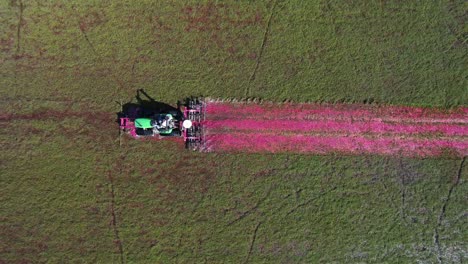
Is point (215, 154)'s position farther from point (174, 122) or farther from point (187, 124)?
point (174, 122)

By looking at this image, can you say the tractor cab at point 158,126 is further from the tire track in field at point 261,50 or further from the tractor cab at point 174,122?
the tire track in field at point 261,50

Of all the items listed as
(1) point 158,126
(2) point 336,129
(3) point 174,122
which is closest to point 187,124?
(3) point 174,122

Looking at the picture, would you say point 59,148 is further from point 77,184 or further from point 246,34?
point 246,34

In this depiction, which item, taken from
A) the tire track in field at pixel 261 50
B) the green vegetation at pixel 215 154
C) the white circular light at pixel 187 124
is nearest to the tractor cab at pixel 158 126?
the white circular light at pixel 187 124

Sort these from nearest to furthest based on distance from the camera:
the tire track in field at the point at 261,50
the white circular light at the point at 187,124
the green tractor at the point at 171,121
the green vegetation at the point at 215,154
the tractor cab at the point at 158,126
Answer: the tractor cab at the point at 158,126 < the white circular light at the point at 187,124 < the green tractor at the point at 171,121 < the green vegetation at the point at 215,154 < the tire track in field at the point at 261,50

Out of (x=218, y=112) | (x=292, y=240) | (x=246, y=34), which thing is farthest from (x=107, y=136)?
(x=292, y=240)
